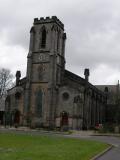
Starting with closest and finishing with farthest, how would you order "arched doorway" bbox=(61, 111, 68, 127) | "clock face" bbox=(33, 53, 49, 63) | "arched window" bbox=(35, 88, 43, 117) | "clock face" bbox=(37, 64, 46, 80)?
"arched doorway" bbox=(61, 111, 68, 127) < "arched window" bbox=(35, 88, 43, 117) < "clock face" bbox=(37, 64, 46, 80) < "clock face" bbox=(33, 53, 49, 63)

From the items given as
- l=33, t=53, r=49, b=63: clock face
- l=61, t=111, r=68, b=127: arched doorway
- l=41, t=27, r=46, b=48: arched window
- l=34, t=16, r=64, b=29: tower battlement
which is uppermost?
l=34, t=16, r=64, b=29: tower battlement

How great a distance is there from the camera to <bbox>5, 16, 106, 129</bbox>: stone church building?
6694 cm

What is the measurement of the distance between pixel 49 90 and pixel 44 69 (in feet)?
13.8

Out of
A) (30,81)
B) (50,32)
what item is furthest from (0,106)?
(50,32)

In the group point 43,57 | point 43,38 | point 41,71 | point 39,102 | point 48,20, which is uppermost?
point 48,20

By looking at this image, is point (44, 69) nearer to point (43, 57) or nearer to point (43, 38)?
point (43, 57)

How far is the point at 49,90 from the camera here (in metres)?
67.7

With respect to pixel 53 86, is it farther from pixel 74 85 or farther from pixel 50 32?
pixel 50 32

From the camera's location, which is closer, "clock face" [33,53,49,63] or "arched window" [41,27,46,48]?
"clock face" [33,53,49,63]

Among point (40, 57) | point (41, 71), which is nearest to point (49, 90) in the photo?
point (41, 71)

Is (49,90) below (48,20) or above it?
below

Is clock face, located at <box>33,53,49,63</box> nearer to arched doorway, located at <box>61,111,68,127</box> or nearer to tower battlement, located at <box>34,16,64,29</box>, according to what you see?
tower battlement, located at <box>34,16,64,29</box>

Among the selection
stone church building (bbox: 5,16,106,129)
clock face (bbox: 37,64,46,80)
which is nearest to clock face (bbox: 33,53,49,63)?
stone church building (bbox: 5,16,106,129)

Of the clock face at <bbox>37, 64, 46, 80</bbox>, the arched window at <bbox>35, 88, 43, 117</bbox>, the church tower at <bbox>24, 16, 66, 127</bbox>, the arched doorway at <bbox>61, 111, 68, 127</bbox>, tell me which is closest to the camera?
the arched doorway at <bbox>61, 111, 68, 127</bbox>
